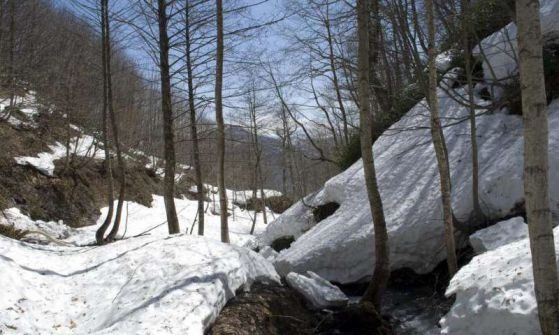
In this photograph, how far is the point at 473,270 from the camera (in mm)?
5008

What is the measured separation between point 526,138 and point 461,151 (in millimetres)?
6952

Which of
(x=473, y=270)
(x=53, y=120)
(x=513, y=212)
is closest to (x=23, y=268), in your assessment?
(x=473, y=270)

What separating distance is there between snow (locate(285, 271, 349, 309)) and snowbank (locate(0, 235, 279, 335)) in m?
0.53

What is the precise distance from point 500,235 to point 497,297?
3051 millimetres

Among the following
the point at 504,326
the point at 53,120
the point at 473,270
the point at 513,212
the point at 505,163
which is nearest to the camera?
the point at 504,326

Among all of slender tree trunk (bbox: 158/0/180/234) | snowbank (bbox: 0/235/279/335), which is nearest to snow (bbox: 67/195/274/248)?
slender tree trunk (bbox: 158/0/180/234)

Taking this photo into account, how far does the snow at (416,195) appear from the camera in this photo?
8180mm

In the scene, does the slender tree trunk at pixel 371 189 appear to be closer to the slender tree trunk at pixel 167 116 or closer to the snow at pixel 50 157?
the slender tree trunk at pixel 167 116

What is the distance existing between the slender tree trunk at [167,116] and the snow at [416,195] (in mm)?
2911

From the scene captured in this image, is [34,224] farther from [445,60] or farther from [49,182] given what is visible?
[445,60]

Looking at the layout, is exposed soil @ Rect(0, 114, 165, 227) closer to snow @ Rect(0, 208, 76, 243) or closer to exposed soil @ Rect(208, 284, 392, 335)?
snow @ Rect(0, 208, 76, 243)

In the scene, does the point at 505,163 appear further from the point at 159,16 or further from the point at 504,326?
the point at 159,16

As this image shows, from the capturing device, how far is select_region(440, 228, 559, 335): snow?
3896mm

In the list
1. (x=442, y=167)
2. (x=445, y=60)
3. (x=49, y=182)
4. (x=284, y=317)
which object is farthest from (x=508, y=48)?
(x=49, y=182)
